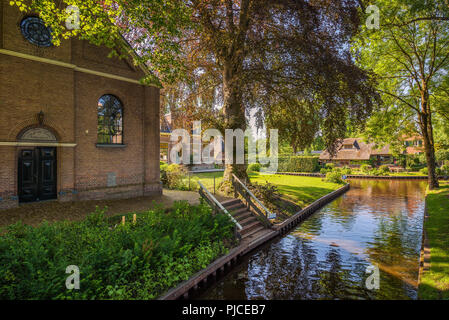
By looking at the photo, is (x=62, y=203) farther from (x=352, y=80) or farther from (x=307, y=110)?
(x=352, y=80)

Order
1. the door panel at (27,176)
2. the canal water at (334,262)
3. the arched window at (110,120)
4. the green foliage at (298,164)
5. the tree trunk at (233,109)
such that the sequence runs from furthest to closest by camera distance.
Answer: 1. the green foliage at (298,164)
2. the tree trunk at (233,109)
3. the arched window at (110,120)
4. the door panel at (27,176)
5. the canal water at (334,262)

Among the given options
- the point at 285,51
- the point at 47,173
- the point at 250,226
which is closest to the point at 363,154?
the point at 285,51

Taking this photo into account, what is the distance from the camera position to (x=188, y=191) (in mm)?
17641

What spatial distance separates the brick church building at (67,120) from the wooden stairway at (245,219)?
209 inches

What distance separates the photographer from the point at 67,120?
12.1 m

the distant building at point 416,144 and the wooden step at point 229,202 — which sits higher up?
the distant building at point 416,144

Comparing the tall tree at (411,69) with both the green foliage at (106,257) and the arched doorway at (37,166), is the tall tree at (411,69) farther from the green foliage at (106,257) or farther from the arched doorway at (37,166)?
the arched doorway at (37,166)

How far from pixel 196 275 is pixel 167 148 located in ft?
87.0

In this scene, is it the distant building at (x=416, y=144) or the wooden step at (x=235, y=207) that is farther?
the distant building at (x=416, y=144)

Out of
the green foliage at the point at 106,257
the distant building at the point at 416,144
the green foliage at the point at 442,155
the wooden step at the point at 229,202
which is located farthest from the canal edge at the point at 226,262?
the green foliage at the point at 442,155

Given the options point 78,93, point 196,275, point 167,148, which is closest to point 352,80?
point 196,275

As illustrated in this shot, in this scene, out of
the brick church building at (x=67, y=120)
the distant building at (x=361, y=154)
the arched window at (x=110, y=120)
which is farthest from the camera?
the distant building at (x=361, y=154)

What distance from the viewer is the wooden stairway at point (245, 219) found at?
37.2 ft

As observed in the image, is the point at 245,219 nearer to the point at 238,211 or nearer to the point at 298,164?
the point at 238,211
